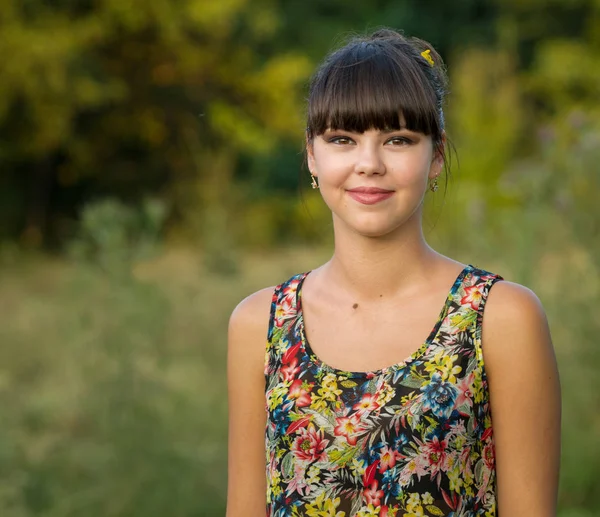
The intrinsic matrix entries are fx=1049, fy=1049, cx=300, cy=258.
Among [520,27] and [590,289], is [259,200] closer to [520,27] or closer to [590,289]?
[520,27]

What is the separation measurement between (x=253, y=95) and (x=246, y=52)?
768mm

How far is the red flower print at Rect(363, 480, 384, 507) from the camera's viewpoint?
1.77 m

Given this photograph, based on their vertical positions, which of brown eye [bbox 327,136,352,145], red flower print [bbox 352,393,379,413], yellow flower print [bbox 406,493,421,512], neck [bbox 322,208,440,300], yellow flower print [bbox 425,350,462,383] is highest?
brown eye [bbox 327,136,352,145]

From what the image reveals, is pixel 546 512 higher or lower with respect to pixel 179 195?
lower

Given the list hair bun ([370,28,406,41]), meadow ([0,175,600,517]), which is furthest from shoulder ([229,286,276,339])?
meadow ([0,175,600,517])

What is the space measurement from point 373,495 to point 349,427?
0.39ft

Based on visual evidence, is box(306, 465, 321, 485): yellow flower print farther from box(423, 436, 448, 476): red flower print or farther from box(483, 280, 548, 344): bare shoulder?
box(483, 280, 548, 344): bare shoulder

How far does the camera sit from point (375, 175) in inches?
71.5

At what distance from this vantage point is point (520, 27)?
2261 cm

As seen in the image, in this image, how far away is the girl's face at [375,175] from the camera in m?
1.82

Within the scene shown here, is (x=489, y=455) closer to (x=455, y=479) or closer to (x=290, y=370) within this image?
(x=455, y=479)

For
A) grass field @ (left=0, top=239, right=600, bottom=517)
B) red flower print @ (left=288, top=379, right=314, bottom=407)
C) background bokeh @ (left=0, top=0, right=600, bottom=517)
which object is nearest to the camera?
red flower print @ (left=288, top=379, right=314, bottom=407)

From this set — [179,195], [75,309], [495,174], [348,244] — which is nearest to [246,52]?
[179,195]

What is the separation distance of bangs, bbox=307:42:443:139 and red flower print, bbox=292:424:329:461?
533 millimetres
